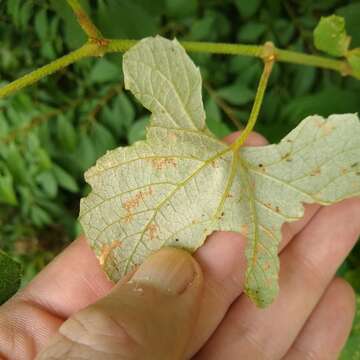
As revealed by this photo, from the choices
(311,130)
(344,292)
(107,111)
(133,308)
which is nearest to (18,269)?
(133,308)

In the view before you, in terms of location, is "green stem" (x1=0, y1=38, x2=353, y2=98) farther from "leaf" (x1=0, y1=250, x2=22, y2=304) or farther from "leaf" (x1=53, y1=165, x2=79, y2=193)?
"leaf" (x1=53, y1=165, x2=79, y2=193)

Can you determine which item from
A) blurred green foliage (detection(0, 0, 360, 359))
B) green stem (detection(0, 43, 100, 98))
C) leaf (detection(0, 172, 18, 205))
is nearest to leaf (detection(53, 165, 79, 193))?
blurred green foliage (detection(0, 0, 360, 359))

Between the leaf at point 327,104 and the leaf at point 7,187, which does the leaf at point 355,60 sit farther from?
the leaf at point 7,187

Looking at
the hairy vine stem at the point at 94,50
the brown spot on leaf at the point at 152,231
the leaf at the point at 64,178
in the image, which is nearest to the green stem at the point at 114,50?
the hairy vine stem at the point at 94,50

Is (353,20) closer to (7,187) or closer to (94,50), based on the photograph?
(94,50)

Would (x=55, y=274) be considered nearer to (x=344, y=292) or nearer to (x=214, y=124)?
(x=214, y=124)

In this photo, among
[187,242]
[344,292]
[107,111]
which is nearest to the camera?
[187,242]

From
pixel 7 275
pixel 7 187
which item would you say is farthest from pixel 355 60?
pixel 7 187
